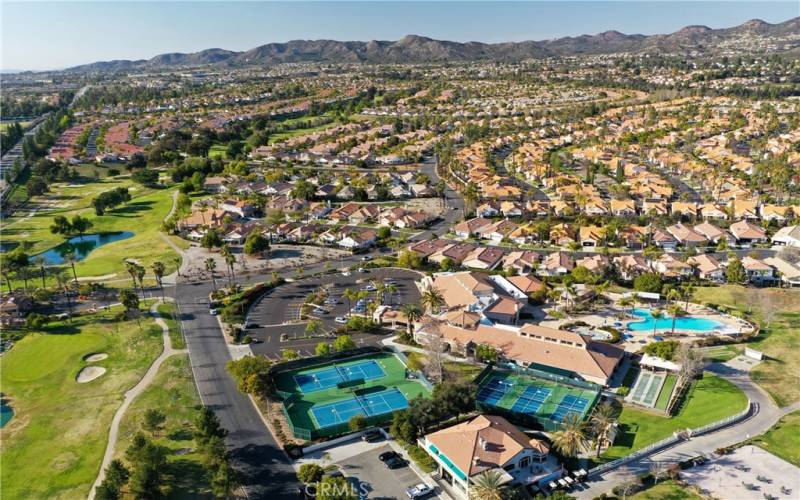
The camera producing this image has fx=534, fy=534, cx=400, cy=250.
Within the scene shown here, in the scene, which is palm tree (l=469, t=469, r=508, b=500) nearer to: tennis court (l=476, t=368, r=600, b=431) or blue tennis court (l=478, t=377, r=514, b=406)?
tennis court (l=476, t=368, r=600, b=431)

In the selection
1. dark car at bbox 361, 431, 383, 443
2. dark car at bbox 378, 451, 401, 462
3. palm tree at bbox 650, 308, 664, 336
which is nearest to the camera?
dark car at bbox 378, 451, 401, 462

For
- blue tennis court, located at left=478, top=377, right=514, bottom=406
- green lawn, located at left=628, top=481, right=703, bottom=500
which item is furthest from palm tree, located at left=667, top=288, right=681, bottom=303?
green lawn, located at left=628, top=481, right=703, bottom=500

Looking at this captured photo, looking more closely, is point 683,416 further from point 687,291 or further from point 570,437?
point 687,291

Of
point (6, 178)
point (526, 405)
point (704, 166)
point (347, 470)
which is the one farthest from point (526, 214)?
point (6, 178)

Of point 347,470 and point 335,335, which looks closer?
point 347,470

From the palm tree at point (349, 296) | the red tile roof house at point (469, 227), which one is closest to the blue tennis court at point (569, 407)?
the palm tree at point (349, 296)

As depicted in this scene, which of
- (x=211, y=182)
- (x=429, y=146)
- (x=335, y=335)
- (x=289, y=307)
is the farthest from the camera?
(x=429, y=146)

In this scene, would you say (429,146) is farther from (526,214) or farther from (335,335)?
(335,335)
